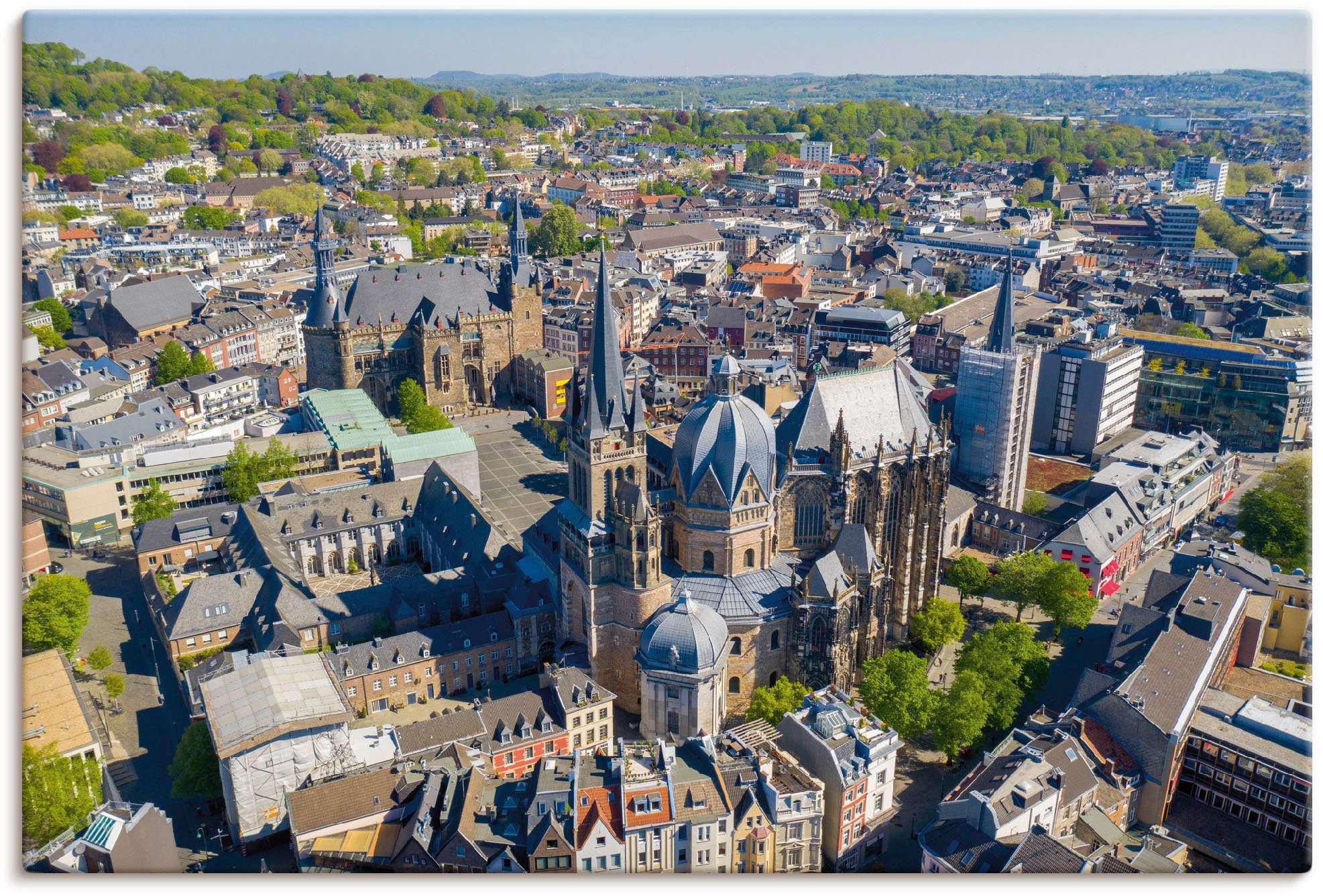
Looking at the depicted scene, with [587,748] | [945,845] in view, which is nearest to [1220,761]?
[945,845]

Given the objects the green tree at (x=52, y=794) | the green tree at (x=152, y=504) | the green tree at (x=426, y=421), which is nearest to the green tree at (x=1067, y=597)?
the green tree at (x=52, y=794)

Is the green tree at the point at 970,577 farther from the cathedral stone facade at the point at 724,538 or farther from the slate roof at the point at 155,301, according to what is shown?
the slate roof at the point at 155,301

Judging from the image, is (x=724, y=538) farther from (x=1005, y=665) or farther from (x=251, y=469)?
(x=251, y=469)

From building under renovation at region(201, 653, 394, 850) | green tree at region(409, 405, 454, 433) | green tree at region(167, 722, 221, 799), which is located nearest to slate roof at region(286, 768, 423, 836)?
building under renovation at region(201, 653, 394, 850)

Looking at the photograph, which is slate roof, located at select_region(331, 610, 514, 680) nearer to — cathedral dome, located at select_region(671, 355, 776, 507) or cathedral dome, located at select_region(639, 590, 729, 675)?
cathedral dome, located at select_region(639, 590, 729, 675)

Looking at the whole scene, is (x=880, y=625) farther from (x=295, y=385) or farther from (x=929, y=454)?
(x=295, y=385)

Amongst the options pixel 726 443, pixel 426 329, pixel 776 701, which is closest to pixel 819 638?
pixel 776 701

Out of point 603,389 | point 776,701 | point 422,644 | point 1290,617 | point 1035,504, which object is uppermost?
point 603,389
